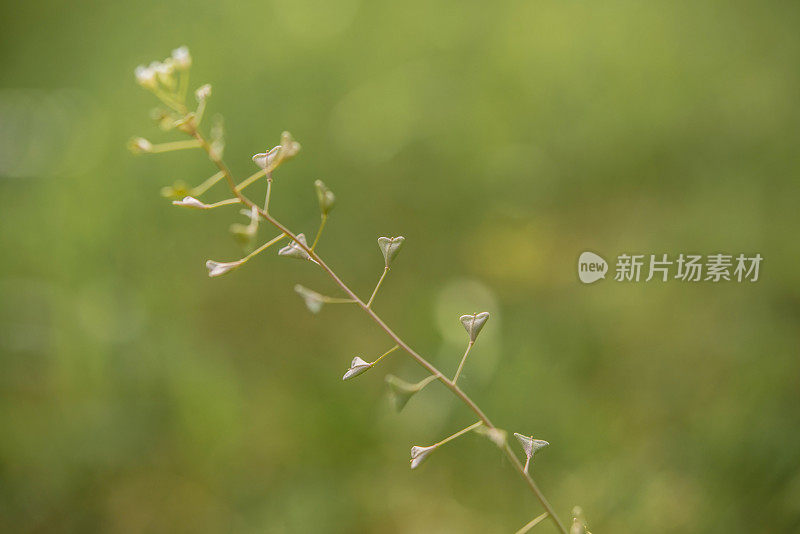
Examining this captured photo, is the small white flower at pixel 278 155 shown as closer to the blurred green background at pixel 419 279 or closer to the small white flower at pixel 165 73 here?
the small white flower at pixel 165 73

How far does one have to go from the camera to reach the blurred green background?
71cm

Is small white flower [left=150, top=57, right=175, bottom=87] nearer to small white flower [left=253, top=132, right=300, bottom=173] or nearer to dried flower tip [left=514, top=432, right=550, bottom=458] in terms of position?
small white flower [left=253, top=132, right=300, bottom=173]

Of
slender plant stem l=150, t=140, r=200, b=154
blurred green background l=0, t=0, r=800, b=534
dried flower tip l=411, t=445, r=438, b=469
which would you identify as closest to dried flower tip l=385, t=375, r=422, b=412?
dried flower tip l=411, t=445, r=438, b=469

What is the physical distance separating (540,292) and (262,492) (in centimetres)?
44

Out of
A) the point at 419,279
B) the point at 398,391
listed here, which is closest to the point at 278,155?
the point at 398,391

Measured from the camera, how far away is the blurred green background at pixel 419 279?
2.31 feet

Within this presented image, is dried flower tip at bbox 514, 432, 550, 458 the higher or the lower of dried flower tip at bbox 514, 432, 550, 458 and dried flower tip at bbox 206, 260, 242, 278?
the lower

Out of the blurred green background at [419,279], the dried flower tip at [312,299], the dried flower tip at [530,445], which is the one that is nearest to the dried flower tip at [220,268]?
the dried flower tip at [312,299]

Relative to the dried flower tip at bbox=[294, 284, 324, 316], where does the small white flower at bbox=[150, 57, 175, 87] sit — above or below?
above

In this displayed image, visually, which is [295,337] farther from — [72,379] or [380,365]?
[72,379]

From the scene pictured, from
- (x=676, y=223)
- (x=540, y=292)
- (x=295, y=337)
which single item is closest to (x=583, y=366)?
(x=540, y=292)

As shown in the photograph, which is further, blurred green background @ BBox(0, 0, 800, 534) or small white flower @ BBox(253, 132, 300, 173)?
blurred green background @ BBox(0, 0, 800, 534)

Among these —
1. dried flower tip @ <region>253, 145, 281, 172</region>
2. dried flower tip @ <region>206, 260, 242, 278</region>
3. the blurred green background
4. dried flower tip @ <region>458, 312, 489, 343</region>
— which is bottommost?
the blurred green background

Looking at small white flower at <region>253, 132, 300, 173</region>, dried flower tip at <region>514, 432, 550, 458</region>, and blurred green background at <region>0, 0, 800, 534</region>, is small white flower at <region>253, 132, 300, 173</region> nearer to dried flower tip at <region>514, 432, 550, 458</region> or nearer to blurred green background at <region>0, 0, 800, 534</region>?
dried flower tip at <region>514, 432, 550, 458</region>
